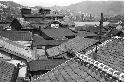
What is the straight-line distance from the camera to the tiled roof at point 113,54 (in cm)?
646

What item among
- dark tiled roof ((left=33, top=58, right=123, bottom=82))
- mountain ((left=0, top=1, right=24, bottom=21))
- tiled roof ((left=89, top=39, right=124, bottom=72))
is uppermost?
mountain ((left=0, top=1, right=24, bottom=21))

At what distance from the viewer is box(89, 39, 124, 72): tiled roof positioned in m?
6.46

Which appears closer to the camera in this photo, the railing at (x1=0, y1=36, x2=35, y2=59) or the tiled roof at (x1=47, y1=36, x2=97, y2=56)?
the railing at (x1=0, y1=36, x2=35, y2=59)

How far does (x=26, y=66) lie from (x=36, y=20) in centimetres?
4372

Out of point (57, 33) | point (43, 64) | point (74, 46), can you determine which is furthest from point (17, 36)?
A: point (43, 64)

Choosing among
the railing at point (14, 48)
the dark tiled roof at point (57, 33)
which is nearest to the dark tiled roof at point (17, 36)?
the dark tiled roof at point (57, 33)

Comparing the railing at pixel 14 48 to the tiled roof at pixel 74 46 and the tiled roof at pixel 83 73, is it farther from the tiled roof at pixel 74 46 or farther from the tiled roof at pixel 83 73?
the tiled roof at pixel 83 73

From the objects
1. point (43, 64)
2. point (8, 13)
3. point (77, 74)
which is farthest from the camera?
point (8, 13)

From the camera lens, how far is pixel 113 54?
282 inches

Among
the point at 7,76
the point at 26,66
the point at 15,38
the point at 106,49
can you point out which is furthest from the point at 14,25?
the point at 106,49

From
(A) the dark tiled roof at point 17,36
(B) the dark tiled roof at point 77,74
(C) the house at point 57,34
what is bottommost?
(C) the house at point 57,34

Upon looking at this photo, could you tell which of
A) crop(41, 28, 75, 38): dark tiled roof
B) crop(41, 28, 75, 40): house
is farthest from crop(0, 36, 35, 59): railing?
crop(41, 28, 75, 38): dark tiled roof

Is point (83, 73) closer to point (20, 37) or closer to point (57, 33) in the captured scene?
point (20, 37)

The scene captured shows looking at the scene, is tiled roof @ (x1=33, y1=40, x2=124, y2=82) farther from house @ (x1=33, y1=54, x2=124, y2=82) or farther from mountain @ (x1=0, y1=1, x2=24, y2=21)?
mountain @ (x1=0, y1=1, x2=24, y2=21)
